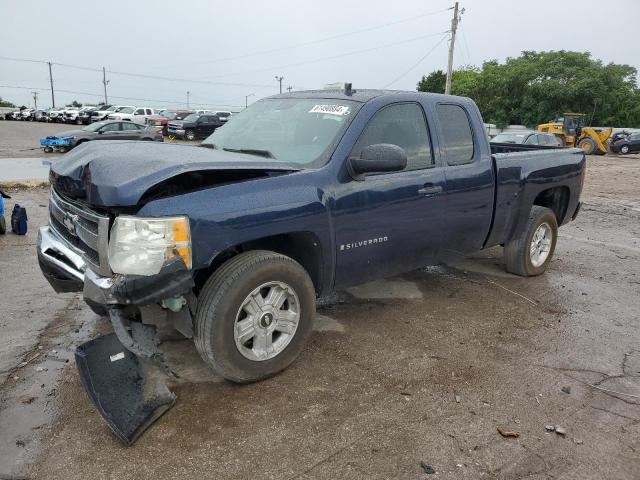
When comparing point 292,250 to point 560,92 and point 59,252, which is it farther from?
point 560,92

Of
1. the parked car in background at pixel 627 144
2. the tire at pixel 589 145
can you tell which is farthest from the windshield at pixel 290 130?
the parked car in background at pixel 627 144

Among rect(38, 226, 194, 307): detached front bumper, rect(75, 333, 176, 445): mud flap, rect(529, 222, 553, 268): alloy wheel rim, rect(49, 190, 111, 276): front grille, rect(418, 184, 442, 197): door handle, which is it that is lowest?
rect(75, 333, 176, 445): mud flap

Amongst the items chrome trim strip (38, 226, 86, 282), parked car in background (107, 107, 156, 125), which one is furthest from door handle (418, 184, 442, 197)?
parked car in background (107, 107, 156, 125)

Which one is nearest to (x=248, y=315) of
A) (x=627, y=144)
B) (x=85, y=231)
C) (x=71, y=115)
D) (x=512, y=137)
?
(x=85, y=231)

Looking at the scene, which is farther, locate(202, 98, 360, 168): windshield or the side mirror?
locate(202, 98, 360, 168): windshield

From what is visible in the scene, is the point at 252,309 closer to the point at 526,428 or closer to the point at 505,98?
the point at 526,428

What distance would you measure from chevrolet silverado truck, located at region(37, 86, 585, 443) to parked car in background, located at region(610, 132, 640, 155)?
29785mm

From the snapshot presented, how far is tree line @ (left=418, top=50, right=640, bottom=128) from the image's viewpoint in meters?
43.1

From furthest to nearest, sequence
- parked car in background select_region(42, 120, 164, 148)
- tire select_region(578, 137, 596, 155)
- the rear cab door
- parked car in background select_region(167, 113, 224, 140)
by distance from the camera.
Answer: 1. parked car in background select_region(167, 113, 224, 140)
2. tire select_region(578, 137, 596, 155)
3. parked car in background select_region(42, 120, 164, 148)
4. the rear cab door

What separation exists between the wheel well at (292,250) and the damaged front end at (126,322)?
36 centimetres

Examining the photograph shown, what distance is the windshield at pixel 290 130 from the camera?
12.7 ft

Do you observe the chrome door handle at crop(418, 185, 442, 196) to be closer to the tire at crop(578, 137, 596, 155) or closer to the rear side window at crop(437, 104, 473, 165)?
the rear side window at crop(437, 104, 473, 165)

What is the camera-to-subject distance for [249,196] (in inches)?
126

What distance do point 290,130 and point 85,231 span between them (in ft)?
5.61
